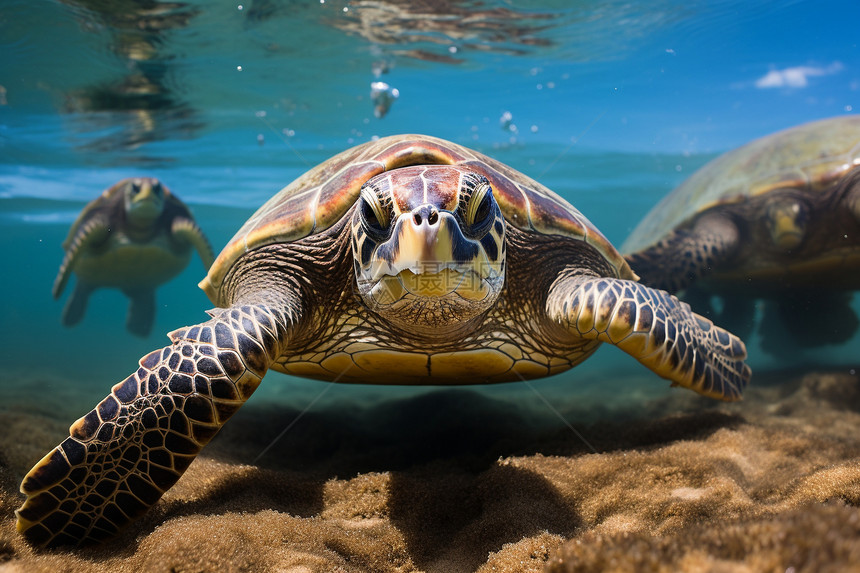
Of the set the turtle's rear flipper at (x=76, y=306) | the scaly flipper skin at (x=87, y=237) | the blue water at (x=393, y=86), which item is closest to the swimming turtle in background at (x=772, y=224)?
the blue water at (x=393, y=86)

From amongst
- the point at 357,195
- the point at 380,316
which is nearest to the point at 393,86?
the point at 357,195

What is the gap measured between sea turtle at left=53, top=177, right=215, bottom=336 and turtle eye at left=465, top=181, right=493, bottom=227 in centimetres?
753

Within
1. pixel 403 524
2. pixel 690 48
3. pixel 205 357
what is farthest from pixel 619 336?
pixel 690 48

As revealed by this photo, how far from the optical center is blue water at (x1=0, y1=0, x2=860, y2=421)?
8.71 meters

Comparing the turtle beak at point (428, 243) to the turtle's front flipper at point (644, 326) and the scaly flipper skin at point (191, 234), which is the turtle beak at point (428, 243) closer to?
the turtle's front flipper at point (644, 326)

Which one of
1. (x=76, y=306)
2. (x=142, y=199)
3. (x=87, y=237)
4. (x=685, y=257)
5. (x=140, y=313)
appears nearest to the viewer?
(x=685, y=257)

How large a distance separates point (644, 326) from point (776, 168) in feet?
14.0

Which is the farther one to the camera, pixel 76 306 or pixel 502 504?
pixel 76 306

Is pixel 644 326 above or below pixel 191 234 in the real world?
above

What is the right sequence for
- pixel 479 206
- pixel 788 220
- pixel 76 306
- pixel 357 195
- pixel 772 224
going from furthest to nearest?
pixel 76 306, pixel 772 224, pixel 788 220, pixel 357 195, pixel 479 206

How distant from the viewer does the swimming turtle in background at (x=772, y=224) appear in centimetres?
499

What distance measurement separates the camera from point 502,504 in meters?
1.96

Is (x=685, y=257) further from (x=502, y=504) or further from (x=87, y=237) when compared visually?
(x=87, y=237)

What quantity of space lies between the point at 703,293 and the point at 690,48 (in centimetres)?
701
